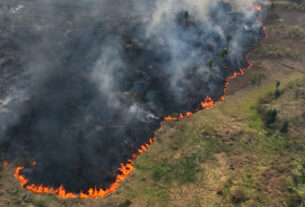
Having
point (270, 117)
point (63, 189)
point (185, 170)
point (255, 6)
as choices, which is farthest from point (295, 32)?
point (63, 189)

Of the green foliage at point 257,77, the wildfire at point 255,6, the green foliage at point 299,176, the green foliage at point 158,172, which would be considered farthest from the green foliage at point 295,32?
the green foliage at point 158,172

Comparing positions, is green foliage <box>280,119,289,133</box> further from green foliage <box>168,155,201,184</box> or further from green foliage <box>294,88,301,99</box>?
green foliage <box>168,155,201,184</box>

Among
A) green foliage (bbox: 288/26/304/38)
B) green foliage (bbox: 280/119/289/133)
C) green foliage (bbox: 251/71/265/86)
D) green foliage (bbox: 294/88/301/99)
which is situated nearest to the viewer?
green foliage (bbox: 280/119/289/133)

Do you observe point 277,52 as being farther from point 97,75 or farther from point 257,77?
point 97,75

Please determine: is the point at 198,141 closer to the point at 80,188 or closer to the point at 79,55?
the point at 80,188

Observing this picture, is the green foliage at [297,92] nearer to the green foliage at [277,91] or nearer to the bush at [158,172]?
the green foliage at [277,91]

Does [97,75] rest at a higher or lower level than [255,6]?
lower

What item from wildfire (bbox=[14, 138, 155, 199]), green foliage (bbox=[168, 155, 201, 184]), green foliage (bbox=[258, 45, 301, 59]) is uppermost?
green foliage (bbox=[258, 45, 301, 59])

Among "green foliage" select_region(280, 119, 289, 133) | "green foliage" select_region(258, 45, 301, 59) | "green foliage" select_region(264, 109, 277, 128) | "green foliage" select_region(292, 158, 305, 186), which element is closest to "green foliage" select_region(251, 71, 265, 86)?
"green foliage" select_region(258, 45, 301, 59)
